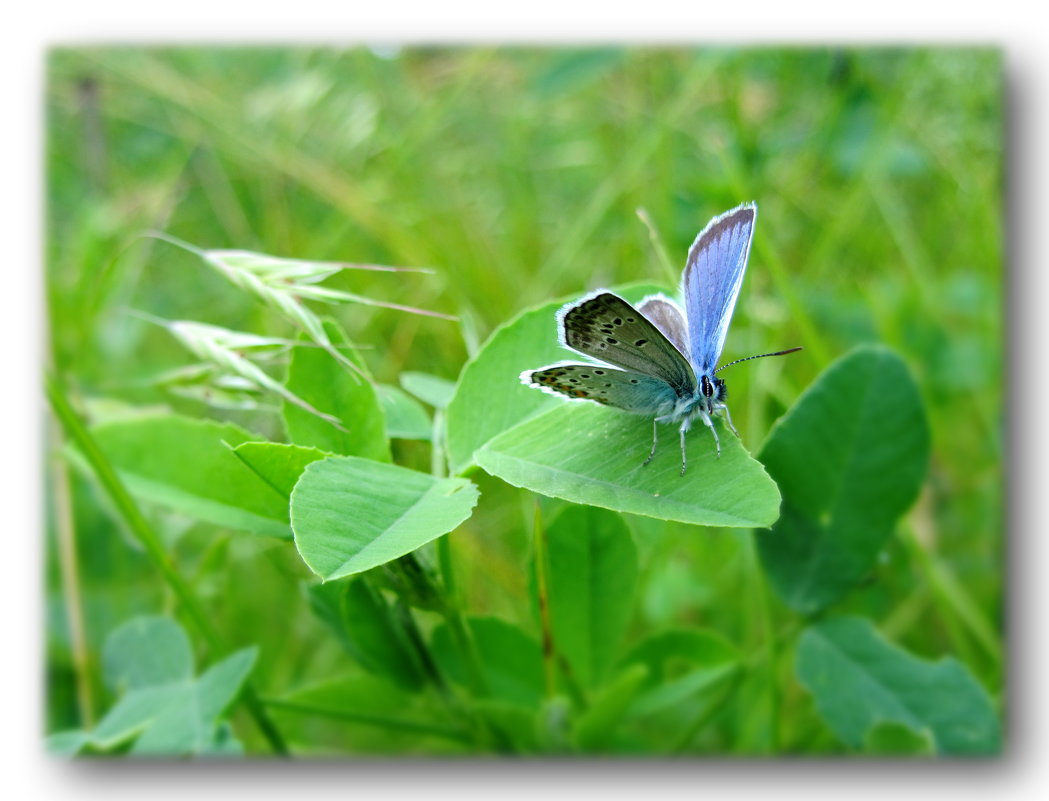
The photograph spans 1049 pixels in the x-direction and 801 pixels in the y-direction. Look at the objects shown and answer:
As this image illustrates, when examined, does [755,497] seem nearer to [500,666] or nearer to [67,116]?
[500,666]

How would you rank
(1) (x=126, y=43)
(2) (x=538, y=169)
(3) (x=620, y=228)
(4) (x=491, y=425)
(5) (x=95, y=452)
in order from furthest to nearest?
1. (2) (x=538, y=169)
2. (3) (x=620, y=228)
3. (1) (x=126, y=43)
4. (5) (x=95, y=452)
5. (4) (x=491, y=425)

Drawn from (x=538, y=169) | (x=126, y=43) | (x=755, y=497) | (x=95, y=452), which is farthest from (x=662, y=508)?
(x=538, y=169)

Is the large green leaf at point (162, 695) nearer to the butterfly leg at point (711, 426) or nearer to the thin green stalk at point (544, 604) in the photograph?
the thin green stalk at point (544, 604)

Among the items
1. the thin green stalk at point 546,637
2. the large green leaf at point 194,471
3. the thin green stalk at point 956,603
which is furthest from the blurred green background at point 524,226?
the thin green stalk at point 546,637

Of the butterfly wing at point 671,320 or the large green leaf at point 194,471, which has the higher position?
the butterfly wing at point 671,320

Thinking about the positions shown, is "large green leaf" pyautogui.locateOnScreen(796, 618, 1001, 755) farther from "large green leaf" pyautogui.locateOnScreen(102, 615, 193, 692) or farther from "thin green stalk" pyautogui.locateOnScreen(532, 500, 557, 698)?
"large green leaf" pyautogui.locateOnScreen(102, 615, 193, 692)

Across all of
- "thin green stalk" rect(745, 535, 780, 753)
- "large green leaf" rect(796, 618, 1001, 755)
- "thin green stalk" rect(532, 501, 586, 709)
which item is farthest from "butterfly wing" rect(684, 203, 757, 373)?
"large green leaf" rect(796, 618, 1001, 755)
